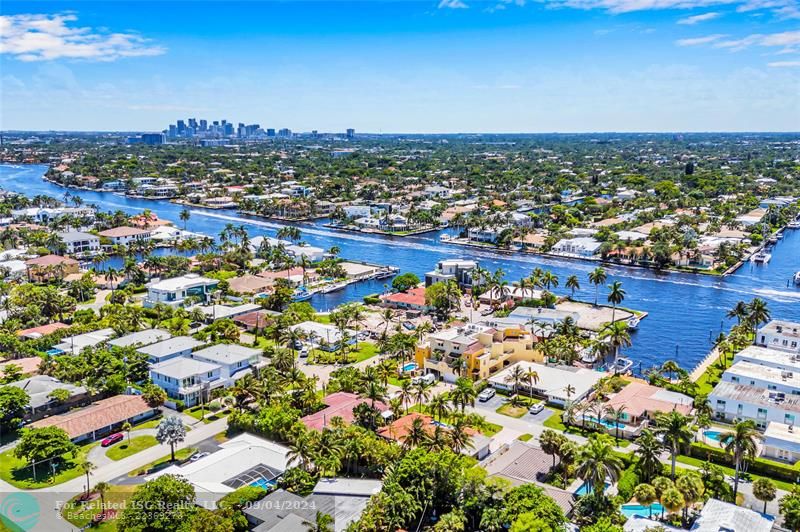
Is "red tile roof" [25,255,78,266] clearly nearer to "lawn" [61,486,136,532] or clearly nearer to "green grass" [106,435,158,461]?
"green grass" [106,435,158,461]

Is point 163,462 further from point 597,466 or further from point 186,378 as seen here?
point 597,466

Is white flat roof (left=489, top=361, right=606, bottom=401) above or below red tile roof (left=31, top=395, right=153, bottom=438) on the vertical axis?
below

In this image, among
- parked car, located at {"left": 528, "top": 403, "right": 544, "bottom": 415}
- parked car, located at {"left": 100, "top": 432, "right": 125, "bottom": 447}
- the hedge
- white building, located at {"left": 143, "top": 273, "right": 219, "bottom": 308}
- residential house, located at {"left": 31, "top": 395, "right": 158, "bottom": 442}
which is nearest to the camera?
the hedge

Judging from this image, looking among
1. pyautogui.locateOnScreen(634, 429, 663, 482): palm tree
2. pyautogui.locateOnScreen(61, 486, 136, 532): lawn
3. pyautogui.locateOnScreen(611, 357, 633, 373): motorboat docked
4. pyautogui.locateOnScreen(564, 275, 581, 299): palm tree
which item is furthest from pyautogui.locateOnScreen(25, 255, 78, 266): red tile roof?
pyautogui.locateOnScreen(634, 429, 663, 482): palm tree

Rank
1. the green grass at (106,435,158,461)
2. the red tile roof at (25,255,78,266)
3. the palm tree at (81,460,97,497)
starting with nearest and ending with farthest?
the palm tree at (81,460,97,497) < the green grass at (106,435,158,461) < the red tile roof at (25,255,78,266)

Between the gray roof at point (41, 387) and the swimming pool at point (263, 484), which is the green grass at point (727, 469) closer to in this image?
the swimming pool at point (263, 484)

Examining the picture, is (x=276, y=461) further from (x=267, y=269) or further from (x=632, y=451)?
(x=267, y=269)

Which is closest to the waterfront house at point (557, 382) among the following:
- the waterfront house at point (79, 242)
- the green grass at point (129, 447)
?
the green grass at point (129, 447)

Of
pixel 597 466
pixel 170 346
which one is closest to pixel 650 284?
pixel 597 466
